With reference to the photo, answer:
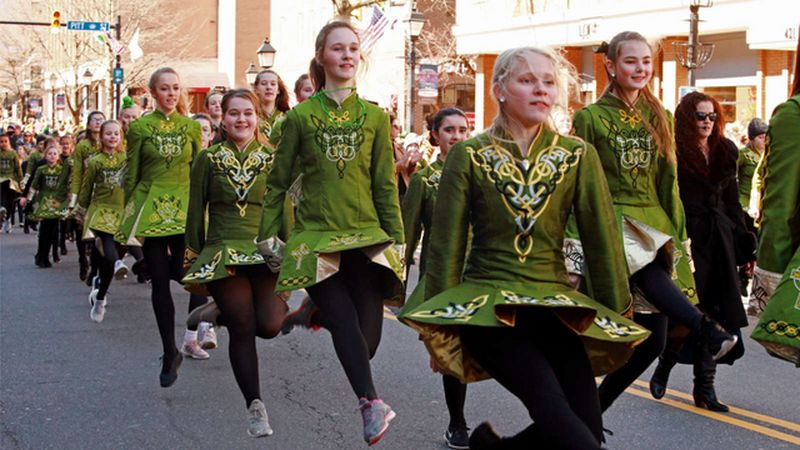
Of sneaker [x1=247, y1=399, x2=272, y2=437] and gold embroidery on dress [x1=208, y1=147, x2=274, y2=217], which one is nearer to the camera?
sneaker [x1=247, y1=399, x2=272, y2=437]

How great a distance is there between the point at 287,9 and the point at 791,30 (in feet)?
118

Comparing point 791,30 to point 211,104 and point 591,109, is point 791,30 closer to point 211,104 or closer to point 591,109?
point 211,104

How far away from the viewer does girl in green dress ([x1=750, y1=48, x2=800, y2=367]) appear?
419 centimetres

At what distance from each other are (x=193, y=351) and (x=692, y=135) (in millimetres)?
4105

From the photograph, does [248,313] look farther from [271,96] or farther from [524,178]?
[271,96]

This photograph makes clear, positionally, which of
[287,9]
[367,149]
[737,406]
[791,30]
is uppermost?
[287,9]

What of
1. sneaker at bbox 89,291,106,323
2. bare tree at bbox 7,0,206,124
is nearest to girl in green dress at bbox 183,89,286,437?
sneaker at bbox 89,291,106,323

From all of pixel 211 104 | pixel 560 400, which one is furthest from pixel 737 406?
pixel 211 104

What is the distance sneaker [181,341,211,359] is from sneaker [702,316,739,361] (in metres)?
4.70

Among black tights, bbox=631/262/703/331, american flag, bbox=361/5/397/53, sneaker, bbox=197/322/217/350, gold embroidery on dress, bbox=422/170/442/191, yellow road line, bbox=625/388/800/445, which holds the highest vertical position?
american flag, bbox=361/5/397/53

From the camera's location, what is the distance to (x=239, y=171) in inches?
280

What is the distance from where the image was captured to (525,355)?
409 centimetres

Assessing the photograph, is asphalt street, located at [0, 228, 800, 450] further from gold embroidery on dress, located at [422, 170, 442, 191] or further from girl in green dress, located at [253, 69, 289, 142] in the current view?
girl in green dress, located at [253, 69, 289, 142]

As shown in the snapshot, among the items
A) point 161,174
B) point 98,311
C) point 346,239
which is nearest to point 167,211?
point 161,174
